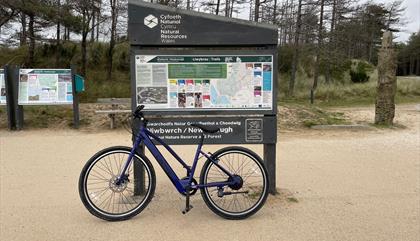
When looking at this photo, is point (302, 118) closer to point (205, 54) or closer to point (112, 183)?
point (205, 54)

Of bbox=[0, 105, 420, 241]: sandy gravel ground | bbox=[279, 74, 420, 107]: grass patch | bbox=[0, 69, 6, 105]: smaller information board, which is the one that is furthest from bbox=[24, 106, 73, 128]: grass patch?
bbox=[279, 74, 420, 107]: grass patch

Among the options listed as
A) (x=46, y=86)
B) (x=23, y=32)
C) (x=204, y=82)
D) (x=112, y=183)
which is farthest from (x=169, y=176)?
(x=23, y=32)

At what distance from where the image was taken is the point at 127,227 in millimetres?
4086

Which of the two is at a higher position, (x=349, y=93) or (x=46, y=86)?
(x=46, y=86)

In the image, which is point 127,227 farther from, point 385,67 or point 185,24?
point 385,67

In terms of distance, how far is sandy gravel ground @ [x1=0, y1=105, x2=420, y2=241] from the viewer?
3.99 meters

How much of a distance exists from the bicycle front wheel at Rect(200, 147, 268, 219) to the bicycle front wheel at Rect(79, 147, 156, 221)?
575mm

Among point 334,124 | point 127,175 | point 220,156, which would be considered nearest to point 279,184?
point 220,156

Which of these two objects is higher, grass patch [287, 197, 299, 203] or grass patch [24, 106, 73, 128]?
grass patch [24, 106, 73, 128]

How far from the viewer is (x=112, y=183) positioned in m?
4.32

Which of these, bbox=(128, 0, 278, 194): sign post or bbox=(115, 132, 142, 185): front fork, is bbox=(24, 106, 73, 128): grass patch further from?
bbox=(115, 132, 142, 185): front fork

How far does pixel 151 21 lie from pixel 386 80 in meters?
8.44

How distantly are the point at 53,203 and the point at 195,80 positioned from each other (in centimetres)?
208

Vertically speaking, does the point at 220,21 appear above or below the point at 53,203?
above
